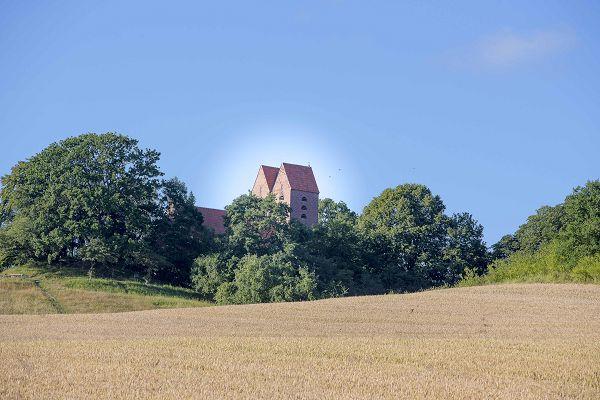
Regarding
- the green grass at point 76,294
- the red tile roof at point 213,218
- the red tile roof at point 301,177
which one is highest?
the red tile roof at point 301,177

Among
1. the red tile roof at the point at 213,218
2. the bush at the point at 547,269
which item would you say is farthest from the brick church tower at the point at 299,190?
the bush at the point at 547,269

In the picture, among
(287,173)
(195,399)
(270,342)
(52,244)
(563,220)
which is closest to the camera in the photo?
(195,399)

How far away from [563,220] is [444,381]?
5908 centimetres

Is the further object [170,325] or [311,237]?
[311,237]

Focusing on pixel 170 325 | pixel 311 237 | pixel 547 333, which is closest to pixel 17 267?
pixel 311 237

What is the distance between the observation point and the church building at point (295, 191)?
9406 centimetres

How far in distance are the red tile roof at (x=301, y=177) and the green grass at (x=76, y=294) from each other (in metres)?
34.0

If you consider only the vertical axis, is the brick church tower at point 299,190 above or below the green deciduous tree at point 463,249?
above

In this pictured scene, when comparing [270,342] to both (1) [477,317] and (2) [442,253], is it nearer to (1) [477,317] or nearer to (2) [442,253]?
(1) [477,317]

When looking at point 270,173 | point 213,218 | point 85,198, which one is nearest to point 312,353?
point 85,198

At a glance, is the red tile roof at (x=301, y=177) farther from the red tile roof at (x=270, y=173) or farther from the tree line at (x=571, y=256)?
the tree line at (x=571, y=256)

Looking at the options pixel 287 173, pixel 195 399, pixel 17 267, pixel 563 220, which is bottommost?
pixel 195 399

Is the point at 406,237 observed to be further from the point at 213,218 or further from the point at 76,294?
the point at 76,294

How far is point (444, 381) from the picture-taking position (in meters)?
18.3
